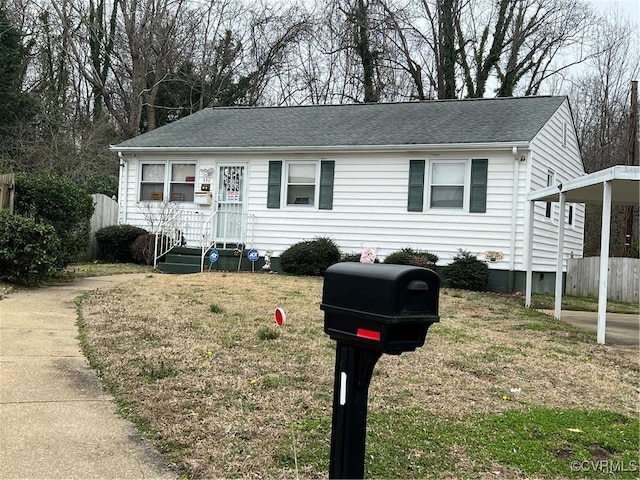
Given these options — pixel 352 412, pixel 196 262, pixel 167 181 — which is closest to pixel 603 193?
pixel 352 412

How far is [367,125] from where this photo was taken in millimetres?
15242

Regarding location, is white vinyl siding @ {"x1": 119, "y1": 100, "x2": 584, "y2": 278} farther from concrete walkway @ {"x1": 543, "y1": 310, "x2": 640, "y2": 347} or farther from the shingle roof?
concrete walkway @ {"x1": 543, "y1": 310, "x2": 640, "y2": 347}

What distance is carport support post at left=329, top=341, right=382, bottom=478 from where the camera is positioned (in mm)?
2168

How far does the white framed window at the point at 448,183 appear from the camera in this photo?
1322 cm

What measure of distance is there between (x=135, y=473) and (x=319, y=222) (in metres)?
11.6

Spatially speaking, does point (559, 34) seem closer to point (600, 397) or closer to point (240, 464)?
point (600, 397)

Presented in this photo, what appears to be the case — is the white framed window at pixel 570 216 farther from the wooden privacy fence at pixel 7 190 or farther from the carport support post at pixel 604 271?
the wooden privacy fence at pixel 7 190

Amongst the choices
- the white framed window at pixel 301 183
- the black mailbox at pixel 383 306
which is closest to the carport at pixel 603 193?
the black mailbox at pixel 383 306

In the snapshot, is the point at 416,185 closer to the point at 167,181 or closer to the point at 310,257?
the point at 310,257

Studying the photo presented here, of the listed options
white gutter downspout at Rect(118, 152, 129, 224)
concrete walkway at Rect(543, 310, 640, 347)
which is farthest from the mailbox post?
white gutter downspout at Rect(118, 152, 129, 224)

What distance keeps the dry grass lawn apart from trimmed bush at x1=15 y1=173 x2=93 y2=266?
9.05 ft

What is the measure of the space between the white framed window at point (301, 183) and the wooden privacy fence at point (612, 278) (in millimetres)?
8085

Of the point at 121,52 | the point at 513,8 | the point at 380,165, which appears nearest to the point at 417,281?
the point at 380,165

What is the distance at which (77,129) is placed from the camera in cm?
2366
